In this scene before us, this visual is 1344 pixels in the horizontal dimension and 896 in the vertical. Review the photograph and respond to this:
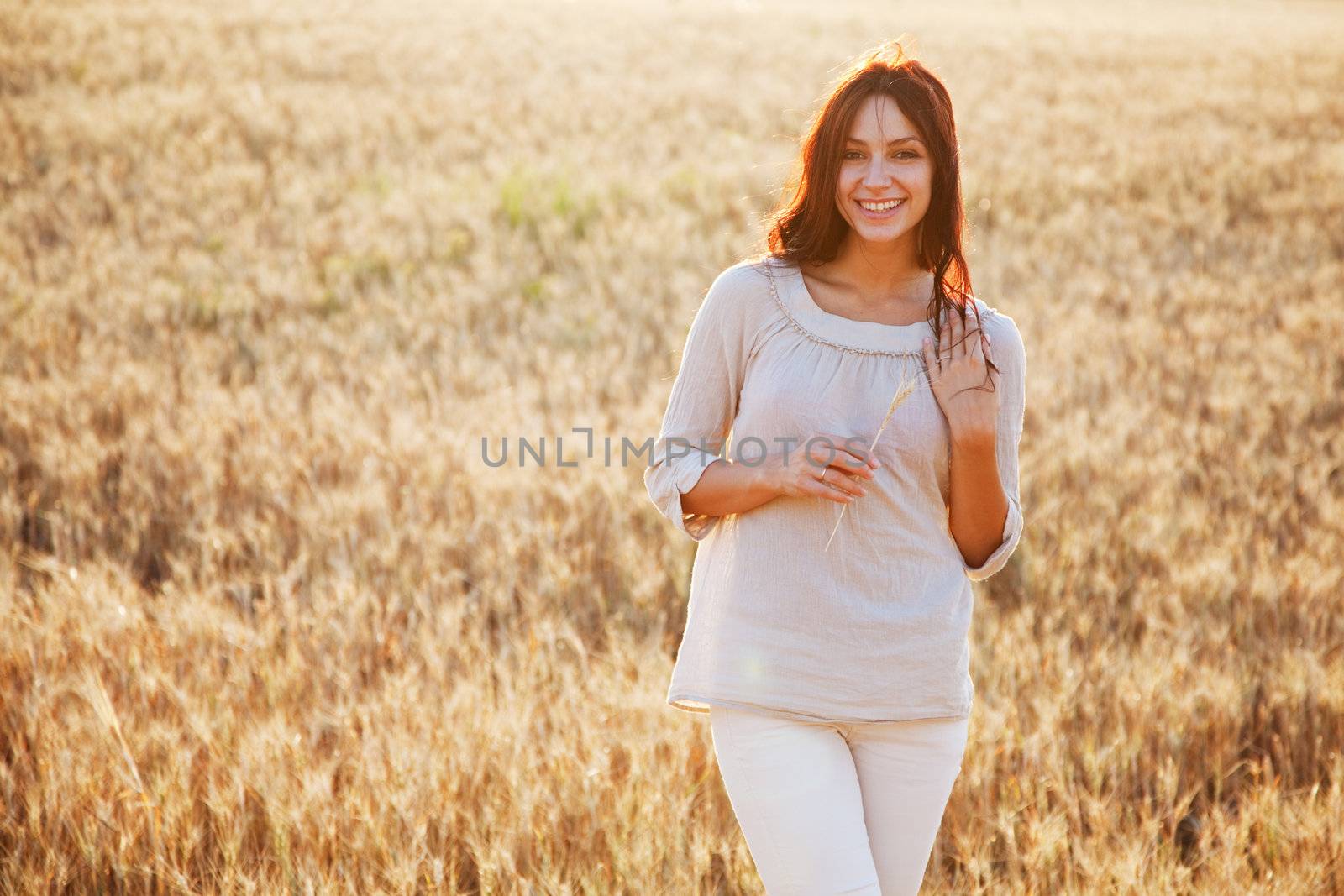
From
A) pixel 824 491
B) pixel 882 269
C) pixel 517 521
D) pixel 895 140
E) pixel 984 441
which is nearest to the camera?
pixel 824 491

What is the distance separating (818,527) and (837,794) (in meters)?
0.50

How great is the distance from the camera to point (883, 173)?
2.15 metres

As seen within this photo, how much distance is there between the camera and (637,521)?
15.3 feet

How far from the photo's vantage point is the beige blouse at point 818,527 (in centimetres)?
203

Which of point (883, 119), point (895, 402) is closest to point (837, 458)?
point (895, 402)

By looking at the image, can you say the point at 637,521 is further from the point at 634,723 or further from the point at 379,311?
the point at 379,311

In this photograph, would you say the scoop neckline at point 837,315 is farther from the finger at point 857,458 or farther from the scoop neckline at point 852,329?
the finger at point 857,458

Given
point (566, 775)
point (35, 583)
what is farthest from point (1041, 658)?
point (35, 583)

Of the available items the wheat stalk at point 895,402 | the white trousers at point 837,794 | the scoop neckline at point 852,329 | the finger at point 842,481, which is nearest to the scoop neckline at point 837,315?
the scoop neckline at point 852,329

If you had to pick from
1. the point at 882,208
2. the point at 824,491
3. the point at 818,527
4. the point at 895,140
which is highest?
the point at 895,140

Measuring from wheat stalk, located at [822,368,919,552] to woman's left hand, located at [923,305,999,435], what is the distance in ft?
0.16

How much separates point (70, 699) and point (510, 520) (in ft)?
5.98

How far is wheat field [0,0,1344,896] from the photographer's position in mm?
2721

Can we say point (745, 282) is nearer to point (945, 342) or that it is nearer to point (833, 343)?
point (833, 343)
